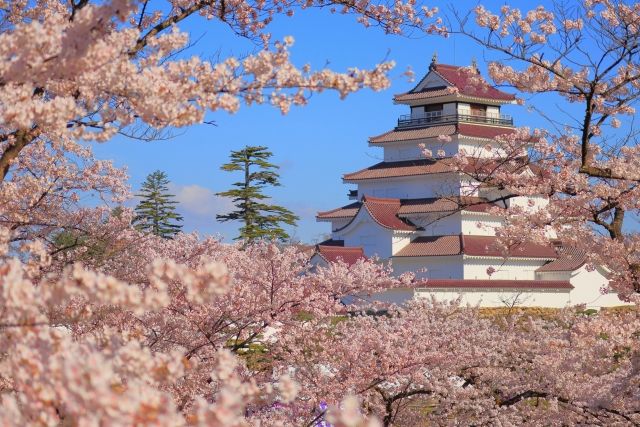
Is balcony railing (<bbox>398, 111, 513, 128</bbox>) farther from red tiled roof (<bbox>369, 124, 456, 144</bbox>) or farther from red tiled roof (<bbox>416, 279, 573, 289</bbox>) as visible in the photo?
red tiled roof (<bbox>416, 279, 573, 289</bbox>)

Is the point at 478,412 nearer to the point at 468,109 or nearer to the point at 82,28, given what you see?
the point at 82,28

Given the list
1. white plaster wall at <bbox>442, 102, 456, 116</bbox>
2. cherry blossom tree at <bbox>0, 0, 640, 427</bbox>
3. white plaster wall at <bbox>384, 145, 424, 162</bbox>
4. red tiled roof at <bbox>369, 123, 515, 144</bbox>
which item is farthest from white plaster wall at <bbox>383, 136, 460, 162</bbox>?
cherry blossom tree at <bbox>0, 0, 640, 427</bbox>

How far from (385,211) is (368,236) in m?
1.51

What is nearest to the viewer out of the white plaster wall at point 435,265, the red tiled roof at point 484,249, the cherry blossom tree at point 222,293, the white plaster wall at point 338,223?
the cherry blossom tree at point 222,293

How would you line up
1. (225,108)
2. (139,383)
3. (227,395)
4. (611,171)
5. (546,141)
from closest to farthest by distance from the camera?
1. (227,395)
2. (139,383)
3. (225,108)
4. (611,171)
5. (546,141)

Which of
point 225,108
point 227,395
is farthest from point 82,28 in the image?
point 227,395

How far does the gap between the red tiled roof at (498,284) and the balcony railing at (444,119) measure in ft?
29.4

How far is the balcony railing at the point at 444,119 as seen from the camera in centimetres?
4169

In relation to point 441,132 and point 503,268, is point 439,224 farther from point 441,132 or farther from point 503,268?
point 441,132

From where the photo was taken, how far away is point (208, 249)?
10648 millimetres

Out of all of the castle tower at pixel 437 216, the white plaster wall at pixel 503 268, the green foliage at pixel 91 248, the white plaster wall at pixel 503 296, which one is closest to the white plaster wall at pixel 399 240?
the castle tower at pixel 437 216

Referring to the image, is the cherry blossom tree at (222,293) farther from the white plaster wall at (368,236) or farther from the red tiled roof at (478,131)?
the red tiled roof at (478,131)

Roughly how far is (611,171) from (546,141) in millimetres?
2714

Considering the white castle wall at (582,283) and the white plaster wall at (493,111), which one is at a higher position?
the white plaster wall at (493,111)
